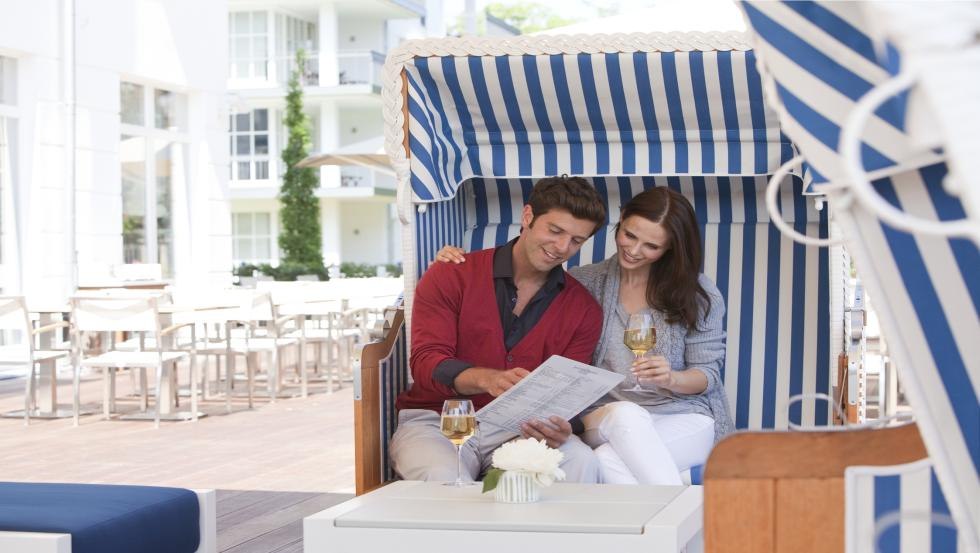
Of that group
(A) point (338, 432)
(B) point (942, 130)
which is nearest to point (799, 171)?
(B) point (942, 130)

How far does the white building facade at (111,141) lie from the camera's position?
38.8 ft

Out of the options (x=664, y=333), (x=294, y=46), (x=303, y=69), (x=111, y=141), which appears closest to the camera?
(x=664, y=333)

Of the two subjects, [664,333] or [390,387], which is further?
[390,387]

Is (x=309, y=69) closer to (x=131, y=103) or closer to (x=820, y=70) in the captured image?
(x=131, y=103)

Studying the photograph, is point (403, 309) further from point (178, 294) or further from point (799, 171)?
point (178, 294)

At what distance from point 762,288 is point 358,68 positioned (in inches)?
848

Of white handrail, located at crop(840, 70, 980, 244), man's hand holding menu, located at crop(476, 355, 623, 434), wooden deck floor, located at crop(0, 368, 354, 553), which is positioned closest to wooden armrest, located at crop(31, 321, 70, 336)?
wooden deck floor, located at crop(0, 368, 354, 553)

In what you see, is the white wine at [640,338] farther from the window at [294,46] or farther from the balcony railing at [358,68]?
the balcony railing at [358,68]

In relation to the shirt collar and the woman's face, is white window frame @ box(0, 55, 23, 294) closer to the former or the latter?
the shirt collar

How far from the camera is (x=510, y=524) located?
2.57 meters

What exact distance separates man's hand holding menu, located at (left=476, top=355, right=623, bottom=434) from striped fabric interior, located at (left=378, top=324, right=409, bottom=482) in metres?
0.46

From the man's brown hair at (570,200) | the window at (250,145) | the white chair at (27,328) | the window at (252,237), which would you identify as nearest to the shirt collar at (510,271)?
the man's brown hair at (570,200)

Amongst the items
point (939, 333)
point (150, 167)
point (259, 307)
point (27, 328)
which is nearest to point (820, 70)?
point (939, 333)

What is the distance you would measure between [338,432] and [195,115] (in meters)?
8.74
